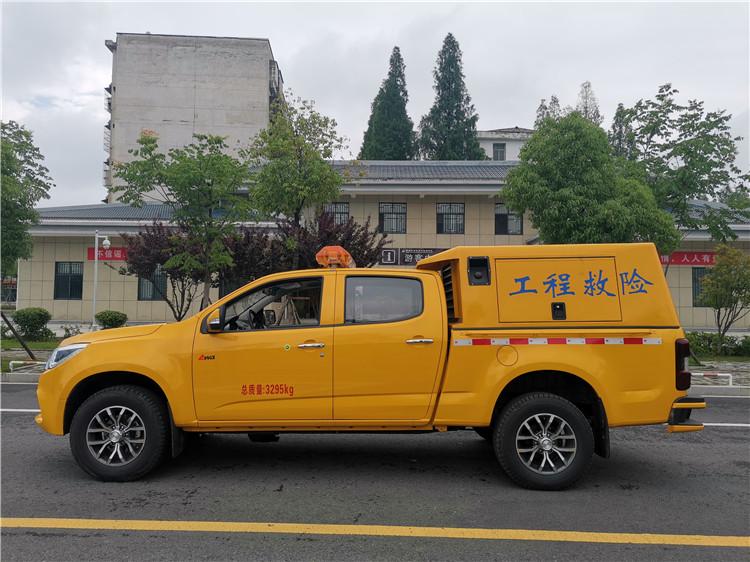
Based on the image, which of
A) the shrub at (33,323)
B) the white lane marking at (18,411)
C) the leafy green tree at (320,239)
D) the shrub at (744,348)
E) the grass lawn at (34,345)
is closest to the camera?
the white lane marking at (18,411)

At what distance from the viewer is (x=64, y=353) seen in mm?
4809

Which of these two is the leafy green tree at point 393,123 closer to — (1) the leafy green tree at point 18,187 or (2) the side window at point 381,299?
(1) the leafy green tree at point 18,187

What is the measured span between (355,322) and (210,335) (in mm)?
1279

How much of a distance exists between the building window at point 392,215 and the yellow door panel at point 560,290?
62.3 feet

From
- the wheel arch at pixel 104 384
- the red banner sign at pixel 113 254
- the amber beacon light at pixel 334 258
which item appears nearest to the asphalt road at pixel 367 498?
the wheel arch at pixel 104 384

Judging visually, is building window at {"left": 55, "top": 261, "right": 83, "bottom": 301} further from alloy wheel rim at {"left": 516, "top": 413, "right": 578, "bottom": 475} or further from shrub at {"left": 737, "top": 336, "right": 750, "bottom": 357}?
shrub at {"left": 737, "top": 336, "right": 750, "bottom": 357}

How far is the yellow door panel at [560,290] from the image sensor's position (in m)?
4.68

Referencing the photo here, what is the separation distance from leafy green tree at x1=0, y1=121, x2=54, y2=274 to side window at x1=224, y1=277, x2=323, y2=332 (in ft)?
33.1

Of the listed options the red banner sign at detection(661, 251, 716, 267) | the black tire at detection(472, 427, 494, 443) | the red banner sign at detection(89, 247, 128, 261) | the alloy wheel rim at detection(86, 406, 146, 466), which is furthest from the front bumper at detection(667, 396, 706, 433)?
the red banner sign at detection(89, 247, 128, 261)

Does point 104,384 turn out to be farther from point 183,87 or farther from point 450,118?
point 450,118

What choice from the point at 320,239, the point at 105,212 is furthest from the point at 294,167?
the point at 105,212

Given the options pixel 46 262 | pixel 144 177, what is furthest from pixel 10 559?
pixel 46 262

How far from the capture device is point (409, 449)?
19.0ft

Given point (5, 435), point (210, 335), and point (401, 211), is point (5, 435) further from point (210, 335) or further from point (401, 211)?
point (401, 211)
